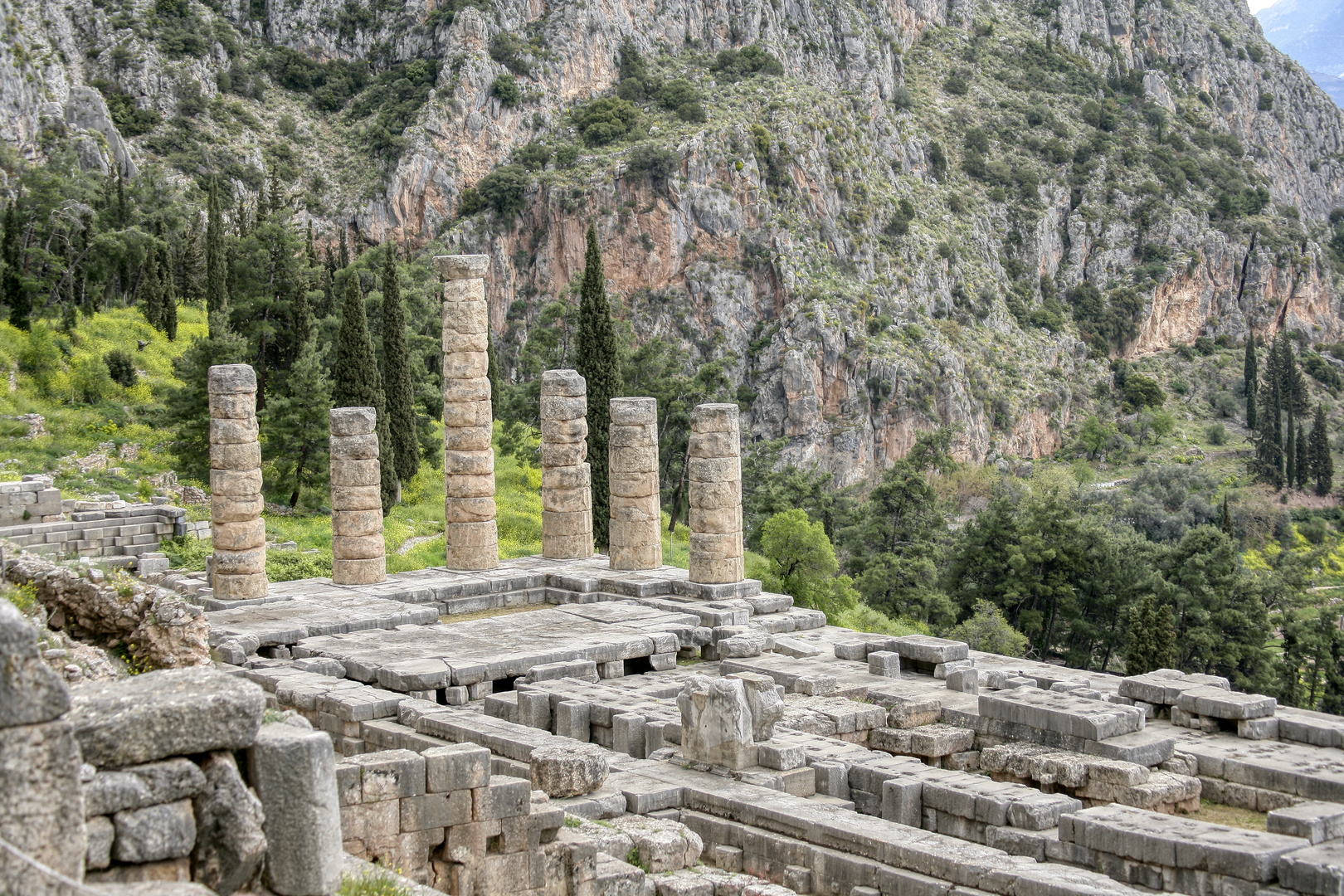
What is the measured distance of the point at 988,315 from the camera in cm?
9494

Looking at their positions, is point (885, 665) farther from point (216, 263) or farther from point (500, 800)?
point (216, 263)

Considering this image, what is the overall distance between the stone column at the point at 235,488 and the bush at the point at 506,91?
70.2 m

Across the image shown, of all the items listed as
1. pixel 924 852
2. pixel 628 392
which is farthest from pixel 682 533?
pixel 924 852

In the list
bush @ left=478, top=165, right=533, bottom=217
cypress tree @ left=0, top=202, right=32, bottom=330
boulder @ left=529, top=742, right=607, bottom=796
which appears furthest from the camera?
bush @ left=478, top=165, right=533, bottom=217

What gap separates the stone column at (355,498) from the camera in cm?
2372

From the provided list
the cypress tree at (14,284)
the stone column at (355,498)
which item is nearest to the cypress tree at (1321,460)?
the cypress tree at (14,284)

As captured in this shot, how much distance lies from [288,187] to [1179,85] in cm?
8531

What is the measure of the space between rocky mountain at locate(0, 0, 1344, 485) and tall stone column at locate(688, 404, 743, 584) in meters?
50.1

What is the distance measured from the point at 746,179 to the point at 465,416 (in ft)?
205

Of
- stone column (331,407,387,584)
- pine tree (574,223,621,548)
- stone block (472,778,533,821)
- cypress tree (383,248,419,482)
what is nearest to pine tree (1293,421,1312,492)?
pine tree (574,223,621,548)

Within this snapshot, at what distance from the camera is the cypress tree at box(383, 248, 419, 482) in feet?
125

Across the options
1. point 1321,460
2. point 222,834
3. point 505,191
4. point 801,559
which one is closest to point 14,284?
point 801,559

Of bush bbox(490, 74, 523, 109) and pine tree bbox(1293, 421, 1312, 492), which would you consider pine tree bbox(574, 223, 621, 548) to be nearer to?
bush bbox(490, 74, 523, 109)

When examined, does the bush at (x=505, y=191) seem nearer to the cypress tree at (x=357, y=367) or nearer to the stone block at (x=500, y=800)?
the cypress tree at (x=357, y=367)
